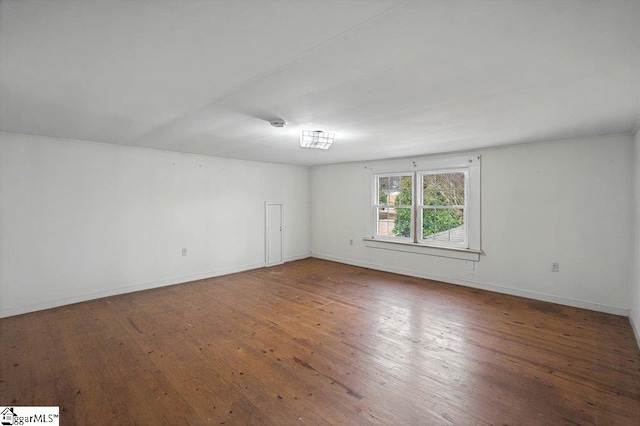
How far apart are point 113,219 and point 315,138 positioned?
3664 mm

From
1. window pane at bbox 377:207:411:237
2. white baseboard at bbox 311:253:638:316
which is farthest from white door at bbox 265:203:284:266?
window pane at bbox 377:207:411:237

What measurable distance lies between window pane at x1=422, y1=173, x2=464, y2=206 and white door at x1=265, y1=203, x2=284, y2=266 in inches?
134

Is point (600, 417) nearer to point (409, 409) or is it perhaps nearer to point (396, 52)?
point (409, 409)

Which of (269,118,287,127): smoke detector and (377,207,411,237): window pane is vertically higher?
(269,118,287,127): smoke detector

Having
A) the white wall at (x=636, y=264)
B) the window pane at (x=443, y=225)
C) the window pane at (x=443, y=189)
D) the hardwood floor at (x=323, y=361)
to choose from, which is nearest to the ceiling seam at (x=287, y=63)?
the hardwood floor at (x=323, y=361)

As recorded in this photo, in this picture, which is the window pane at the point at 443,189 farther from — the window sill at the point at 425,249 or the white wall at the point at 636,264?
the white wall at the point at 636,264

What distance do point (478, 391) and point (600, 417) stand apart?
76 cm

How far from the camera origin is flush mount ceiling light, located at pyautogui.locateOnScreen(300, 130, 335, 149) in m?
3.47

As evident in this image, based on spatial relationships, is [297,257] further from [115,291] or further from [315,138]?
[315,138]

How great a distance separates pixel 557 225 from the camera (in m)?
4.23

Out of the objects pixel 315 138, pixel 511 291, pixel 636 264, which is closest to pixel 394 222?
pixel 511 291

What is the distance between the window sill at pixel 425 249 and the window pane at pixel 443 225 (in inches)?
9.9

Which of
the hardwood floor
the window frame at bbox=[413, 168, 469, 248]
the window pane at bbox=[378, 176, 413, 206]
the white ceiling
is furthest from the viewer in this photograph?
the window pane at bbox=[378, 176, 413, 206]

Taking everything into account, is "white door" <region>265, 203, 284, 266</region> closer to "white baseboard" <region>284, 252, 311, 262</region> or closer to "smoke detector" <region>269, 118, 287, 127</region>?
"white baseboard" <region>284, 252, 311, 262</region>
